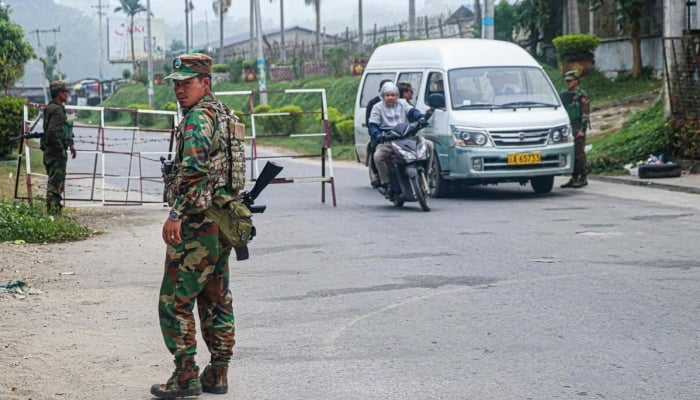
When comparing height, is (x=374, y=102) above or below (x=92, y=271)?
above

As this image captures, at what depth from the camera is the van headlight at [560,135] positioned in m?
17.4

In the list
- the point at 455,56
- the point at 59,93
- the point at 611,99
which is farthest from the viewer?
the point at 611,99

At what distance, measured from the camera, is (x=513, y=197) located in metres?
17.8

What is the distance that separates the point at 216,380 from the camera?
634 cm

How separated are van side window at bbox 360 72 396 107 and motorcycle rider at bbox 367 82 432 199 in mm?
3054

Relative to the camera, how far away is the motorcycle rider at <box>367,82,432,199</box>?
53.3ft

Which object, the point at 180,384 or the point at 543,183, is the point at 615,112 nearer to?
the point at 543,183

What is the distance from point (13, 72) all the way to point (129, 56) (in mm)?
102111

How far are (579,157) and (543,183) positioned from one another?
750 millimetres

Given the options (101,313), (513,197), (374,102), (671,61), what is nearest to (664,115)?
(671,61)

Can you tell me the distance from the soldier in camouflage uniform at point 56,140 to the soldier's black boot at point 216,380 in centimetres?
878

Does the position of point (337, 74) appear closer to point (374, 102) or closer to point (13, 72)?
point (13, 72)

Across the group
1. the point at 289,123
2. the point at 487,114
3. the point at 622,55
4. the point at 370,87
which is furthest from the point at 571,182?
the point at 289,123

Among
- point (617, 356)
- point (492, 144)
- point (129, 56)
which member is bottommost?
point (617, 356)
